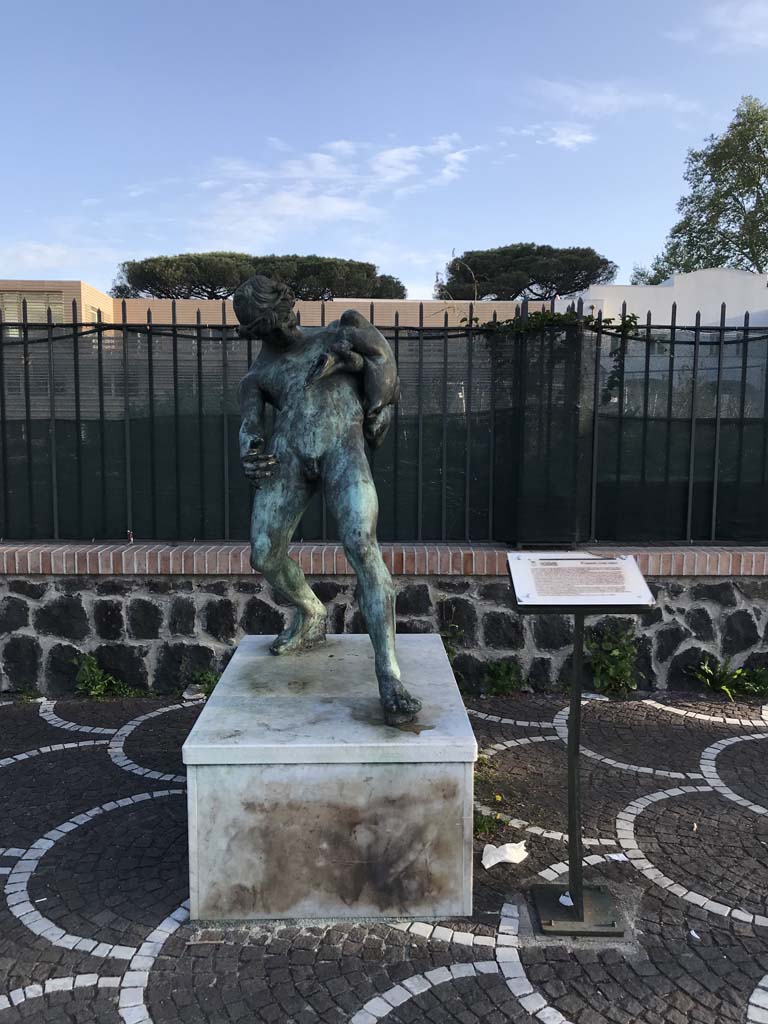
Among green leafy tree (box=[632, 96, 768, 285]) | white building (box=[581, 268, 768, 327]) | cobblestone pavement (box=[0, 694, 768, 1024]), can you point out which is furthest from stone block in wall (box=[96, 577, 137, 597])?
green leafy tree (box=[632, 96, 768, 285])

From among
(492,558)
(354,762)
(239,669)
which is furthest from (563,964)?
(492,558)

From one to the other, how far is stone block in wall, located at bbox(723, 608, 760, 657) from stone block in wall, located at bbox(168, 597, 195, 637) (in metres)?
3.59

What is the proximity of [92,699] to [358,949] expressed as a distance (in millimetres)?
3153

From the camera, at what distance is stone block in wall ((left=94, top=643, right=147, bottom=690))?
525 cm

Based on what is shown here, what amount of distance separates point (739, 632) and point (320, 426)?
3.58 meters

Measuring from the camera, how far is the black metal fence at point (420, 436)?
5508mm

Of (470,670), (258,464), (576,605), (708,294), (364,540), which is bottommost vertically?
(470,670)

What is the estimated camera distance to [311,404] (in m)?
3.21

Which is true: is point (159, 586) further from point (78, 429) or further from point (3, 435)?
point (3, 435)

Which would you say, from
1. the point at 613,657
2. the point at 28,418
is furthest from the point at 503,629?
the point at 28,418

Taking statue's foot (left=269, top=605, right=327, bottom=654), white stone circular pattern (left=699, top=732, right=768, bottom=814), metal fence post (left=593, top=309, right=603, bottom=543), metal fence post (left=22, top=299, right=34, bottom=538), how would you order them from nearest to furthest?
white stone circular pattern (left=699, top=732, right=768, bottom=814), statue's foot (left=269, top=605, right=327, bottom=654), metal fence post (left=593, top=309, right=603, bottom=543), metal fence post (left=22, top=299, right=34, bottom=538)

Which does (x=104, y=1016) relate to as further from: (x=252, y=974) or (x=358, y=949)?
(x=358, y=949)

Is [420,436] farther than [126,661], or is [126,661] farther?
[420,436]

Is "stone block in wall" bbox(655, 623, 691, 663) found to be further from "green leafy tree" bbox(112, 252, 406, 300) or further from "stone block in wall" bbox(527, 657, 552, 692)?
"green leafy tree" bbox(112, 252, 406, 300)
